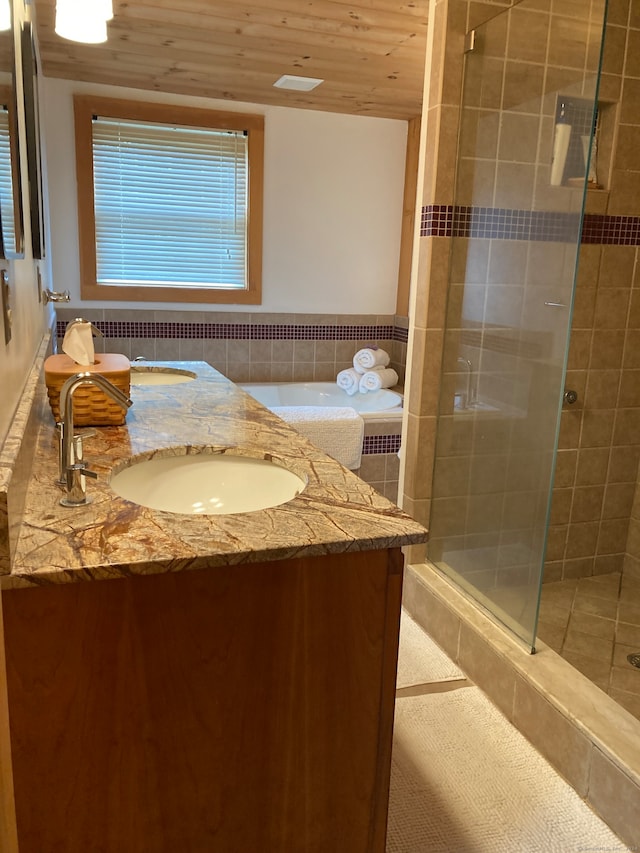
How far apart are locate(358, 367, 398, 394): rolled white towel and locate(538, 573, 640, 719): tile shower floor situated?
1.87 meters

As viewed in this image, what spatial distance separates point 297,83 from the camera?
3.75 meters

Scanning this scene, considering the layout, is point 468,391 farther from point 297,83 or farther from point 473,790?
point 297,83

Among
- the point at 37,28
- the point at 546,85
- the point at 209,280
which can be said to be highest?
the point at 37,28

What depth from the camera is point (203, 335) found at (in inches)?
173

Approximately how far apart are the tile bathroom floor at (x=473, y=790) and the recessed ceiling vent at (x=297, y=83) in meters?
3.20

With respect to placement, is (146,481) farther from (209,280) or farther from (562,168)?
(209,280)

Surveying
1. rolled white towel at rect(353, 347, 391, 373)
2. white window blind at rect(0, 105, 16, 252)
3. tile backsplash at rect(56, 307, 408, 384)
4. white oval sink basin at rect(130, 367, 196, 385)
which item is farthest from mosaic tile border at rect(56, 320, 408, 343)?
white window blind at rect(0, 105, 16, 252)

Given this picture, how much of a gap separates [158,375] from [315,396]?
1.90 metres

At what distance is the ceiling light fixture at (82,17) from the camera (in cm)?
209

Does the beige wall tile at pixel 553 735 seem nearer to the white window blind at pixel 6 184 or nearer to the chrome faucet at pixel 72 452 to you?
the chrome faucet at pixel 72 452

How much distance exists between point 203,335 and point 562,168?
283cm

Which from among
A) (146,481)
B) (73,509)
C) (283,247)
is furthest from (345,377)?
(73,509)

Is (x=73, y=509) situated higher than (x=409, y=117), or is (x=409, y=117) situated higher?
(x=409, y=117)

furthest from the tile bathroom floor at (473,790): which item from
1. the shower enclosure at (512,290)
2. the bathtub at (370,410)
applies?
the bathtub at (370,410)
